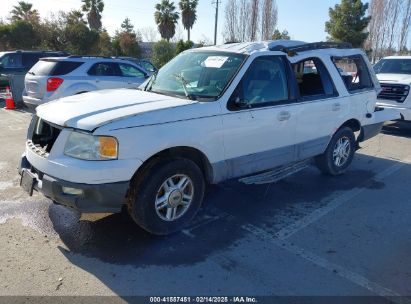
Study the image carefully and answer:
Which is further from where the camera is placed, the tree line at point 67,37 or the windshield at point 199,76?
the tree line at point 67,37

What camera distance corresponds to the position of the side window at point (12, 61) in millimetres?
15438

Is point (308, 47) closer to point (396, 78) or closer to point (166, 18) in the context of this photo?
point (396, 78)

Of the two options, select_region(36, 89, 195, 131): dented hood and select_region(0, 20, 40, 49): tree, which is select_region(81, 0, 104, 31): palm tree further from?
select_region(36, 89, 195, 131): dented hood

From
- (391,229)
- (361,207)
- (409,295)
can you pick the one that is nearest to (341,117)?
(361,207)

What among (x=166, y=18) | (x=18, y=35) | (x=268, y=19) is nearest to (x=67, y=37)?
(x=18, y=35)

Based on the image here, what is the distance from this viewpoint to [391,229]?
4273mm

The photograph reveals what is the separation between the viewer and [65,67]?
9.84 m

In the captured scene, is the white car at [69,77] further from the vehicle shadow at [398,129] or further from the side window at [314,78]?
the vehicle shadow at [398,129]

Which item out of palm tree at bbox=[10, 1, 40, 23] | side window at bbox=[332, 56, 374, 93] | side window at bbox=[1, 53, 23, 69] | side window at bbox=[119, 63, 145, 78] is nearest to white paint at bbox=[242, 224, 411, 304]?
side window at bbox=[332, 56, 374, 93]

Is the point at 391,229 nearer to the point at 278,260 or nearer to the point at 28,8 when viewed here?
the point at 278,260

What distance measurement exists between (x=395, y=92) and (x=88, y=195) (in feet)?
27.7

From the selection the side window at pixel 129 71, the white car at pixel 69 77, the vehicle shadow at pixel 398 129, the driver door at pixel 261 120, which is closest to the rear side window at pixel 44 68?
the white car at pixel 69 77

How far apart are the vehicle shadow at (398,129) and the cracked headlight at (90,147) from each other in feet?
26.3

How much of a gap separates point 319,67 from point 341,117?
0.83 m
